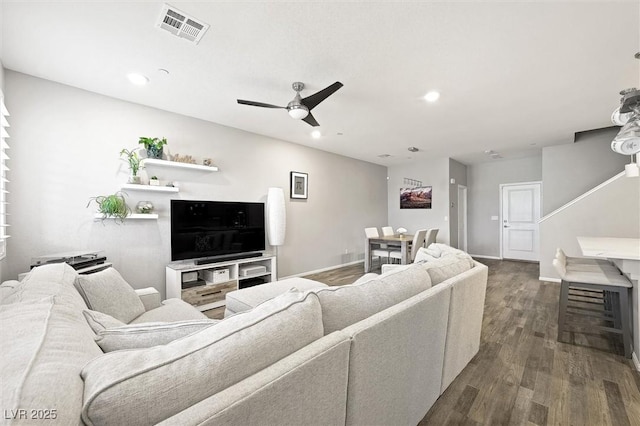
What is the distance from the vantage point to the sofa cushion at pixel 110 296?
1.71m

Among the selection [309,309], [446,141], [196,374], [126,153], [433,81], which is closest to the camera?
Answer: [196,374]

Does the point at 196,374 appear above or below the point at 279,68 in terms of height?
below

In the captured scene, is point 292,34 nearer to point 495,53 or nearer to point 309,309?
point 495,53

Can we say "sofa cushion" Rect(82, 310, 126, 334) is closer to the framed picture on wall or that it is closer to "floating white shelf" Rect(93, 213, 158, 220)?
"floating white shelf" Rect(93, 213, 158, 220)

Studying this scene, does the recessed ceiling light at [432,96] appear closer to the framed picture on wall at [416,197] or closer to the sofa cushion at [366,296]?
the sofa cushion at [366,296]

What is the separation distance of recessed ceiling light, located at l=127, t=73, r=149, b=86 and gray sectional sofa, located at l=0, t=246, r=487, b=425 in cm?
200

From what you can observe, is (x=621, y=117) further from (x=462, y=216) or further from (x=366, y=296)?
(x=462, y=216)

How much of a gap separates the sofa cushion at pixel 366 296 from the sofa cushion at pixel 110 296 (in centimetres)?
152

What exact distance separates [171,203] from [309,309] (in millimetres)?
3060

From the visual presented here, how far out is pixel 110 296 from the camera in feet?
5.93

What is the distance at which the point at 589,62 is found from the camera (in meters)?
2.42

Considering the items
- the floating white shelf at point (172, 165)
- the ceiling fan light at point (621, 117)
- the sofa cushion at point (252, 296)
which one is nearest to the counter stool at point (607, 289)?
the ceiling fan light at point (621, 117)

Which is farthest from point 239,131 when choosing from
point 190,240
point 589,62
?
point 589,62

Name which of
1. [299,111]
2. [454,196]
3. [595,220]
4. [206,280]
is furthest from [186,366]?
[454,196]
